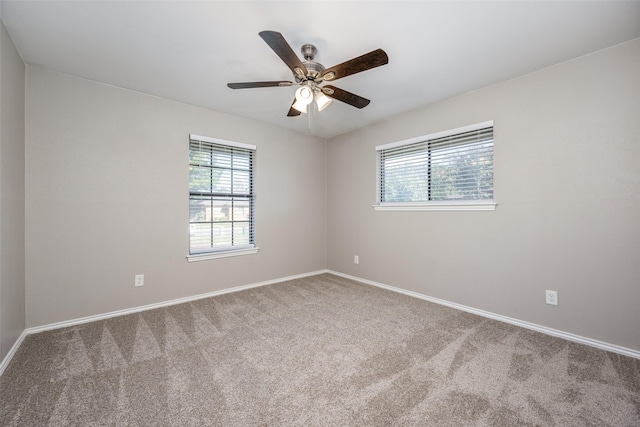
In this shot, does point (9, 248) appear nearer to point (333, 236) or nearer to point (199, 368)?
point (199, 368)

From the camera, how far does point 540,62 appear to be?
2.25m

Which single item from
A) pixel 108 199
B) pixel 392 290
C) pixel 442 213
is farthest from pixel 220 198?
pixel 442 213

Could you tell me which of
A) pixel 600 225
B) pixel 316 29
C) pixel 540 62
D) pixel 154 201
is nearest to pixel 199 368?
pixel 154 201

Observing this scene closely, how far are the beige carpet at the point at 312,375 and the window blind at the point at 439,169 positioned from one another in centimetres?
141

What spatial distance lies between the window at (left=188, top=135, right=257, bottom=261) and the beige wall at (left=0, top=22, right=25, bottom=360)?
1370mm

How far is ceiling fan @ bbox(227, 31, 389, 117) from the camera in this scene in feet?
5.24

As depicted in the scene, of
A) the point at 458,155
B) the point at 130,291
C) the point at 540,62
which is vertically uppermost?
the point at 540,62

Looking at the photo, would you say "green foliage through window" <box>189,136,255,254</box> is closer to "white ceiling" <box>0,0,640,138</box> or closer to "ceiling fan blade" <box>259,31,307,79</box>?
"white ceiling" <box>0,0,640,138</box>

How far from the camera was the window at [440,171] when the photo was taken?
278 cm

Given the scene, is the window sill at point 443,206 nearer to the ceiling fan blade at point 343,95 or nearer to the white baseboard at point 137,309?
the ceiling fan blade at point 343,95

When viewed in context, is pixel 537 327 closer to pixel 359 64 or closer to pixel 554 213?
pixel 554 213

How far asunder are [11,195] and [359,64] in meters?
2.76

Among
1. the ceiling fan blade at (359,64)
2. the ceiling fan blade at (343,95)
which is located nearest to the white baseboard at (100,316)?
the ceiling fan blade at (343,95)

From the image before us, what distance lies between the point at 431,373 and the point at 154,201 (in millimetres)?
3116
